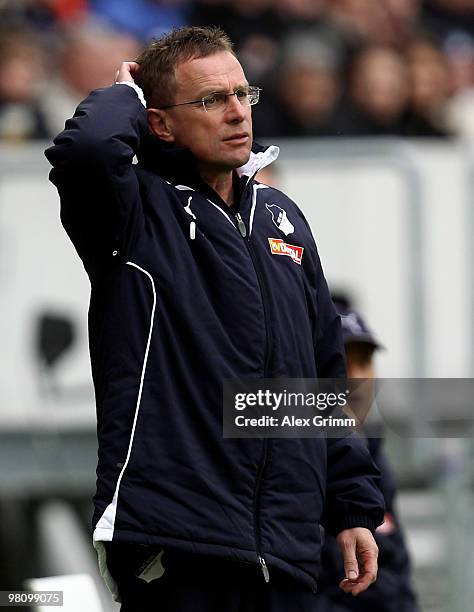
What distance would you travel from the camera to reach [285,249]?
11.0 feet

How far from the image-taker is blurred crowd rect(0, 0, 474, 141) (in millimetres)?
8078

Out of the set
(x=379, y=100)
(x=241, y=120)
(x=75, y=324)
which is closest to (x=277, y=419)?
(x=241, y=120)

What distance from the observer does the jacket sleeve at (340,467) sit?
3393 mm

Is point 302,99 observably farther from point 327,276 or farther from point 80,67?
point 327,276

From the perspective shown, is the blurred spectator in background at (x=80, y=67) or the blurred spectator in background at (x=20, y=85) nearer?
the blurred spectator in background at (x=20, y=85)

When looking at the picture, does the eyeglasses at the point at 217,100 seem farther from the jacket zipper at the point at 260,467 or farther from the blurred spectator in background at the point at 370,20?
the blurred spectator in background at the point at 370,20

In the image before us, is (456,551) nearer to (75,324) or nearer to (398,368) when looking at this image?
(398,368)

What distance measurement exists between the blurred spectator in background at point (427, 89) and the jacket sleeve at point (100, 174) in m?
5.75

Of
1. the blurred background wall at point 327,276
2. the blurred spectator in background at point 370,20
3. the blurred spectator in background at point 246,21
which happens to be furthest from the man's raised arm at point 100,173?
the blurred spectator in background at point 370,20

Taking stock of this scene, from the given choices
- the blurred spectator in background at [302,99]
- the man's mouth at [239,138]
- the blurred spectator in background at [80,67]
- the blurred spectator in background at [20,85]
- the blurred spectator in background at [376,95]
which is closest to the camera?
the man's mouth at [239,138]

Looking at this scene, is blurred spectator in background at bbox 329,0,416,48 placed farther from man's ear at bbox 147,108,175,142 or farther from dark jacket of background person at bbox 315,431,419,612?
man's ear at bbox 147,108,175,142

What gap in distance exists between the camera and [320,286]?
3492 millimetres

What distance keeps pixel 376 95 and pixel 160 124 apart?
5.59m

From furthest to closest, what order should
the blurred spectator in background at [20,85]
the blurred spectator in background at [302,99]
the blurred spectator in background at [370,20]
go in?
1. the blurred spectator in background at [370,20]
2. the blurred spectator in background at [302,99]
3. the blurred spectator in background at [20,85]
